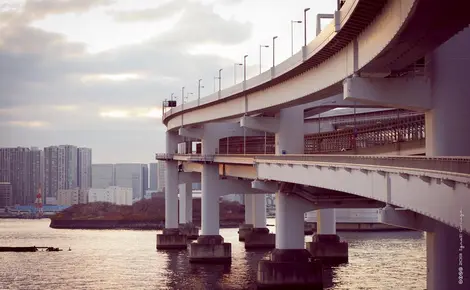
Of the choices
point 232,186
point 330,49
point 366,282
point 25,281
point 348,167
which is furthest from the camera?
point 232,186

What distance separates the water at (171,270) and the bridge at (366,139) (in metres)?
4.56

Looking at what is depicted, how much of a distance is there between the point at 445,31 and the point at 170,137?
8751cm

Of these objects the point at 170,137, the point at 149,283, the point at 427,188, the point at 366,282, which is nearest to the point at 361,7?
the point at 427,188

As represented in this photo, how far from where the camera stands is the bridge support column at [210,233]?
80750 mm

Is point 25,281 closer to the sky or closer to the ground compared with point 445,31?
closer to the ground

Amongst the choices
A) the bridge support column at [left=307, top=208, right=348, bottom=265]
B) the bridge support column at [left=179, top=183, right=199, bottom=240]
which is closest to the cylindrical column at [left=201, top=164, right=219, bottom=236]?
the bridge support column at [left=307, top=208, right=348, bottom=265]

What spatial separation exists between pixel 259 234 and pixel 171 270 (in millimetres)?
26942

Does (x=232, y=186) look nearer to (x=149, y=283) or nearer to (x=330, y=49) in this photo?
(x=149, y=283)

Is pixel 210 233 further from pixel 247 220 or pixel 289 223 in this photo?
pixel 247 220

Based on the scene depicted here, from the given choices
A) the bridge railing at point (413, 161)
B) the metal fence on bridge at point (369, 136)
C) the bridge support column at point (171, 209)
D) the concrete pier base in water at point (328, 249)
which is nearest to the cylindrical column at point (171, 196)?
the bridge support column at point (171, 209)

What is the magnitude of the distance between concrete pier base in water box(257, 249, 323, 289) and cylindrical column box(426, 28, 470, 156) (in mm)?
25308

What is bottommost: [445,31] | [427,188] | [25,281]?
[25,281]

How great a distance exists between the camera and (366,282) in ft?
208

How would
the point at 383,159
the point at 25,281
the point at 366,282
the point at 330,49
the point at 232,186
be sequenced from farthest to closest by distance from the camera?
1. the point at 232,186
2. the point at 25,281
3. the point at 366,282
4. the point at 330,49
5. the point at 383,159
